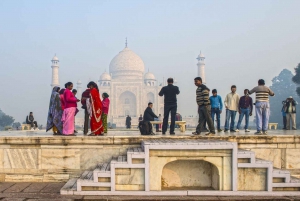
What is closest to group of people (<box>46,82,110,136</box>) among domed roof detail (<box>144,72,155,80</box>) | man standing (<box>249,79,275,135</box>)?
man standing (<box>249,79,275,135</box>)

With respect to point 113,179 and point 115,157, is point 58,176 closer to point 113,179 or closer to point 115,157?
point 115,157

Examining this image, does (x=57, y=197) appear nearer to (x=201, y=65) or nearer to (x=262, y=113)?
(x=262, y=113)

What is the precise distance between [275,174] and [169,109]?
2.68m

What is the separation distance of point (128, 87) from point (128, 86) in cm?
16

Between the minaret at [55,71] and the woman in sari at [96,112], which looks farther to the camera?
the minaret at [55,71]

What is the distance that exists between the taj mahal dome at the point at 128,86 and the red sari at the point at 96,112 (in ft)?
140

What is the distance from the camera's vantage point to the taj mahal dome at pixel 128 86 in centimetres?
5144

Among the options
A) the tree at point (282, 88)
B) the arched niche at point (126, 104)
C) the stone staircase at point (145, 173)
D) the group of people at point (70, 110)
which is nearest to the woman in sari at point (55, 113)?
the group of people at point (70, 110)

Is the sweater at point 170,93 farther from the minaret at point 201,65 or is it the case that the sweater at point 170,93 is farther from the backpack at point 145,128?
the minaret at point 201,65

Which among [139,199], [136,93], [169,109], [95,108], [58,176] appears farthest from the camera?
[136,93]

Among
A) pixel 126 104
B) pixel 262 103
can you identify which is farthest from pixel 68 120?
pixel 126 104

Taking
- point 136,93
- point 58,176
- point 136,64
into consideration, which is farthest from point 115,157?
point 136,64

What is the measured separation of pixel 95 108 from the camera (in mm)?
6090

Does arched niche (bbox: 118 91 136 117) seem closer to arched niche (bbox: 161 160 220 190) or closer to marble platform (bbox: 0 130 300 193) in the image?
marble platform (bbox: 0 130 300 193)
